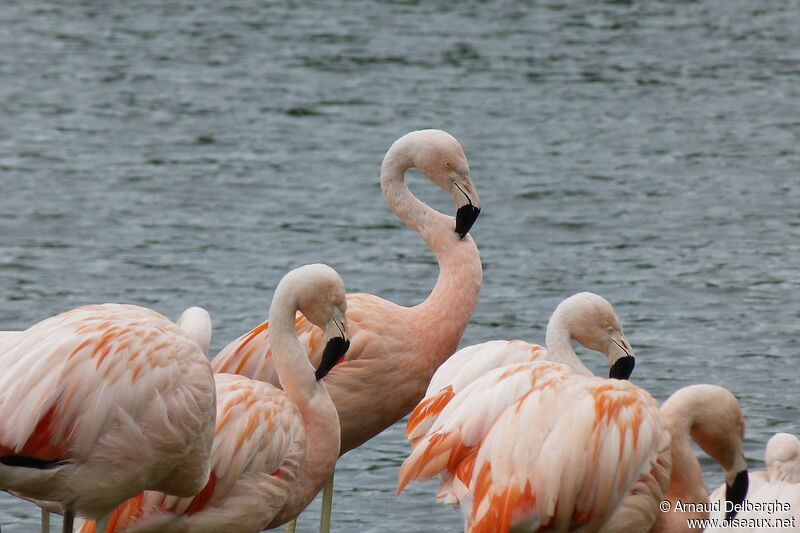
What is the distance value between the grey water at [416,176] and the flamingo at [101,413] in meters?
1.94

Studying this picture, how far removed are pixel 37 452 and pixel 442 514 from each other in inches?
102

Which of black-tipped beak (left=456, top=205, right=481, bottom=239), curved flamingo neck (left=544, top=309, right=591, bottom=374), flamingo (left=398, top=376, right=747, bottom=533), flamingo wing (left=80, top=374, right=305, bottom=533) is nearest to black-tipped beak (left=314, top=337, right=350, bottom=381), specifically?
flamingo wing (left=80, top=374, right=305, bottom=533)

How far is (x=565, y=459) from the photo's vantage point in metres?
4.79

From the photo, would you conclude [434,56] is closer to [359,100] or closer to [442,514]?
[359,100]

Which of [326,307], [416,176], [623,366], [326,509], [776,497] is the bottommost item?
[416,176]

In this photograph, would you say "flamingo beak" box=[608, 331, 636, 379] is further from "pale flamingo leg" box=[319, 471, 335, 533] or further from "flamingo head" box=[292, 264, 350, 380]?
"pale flamingo leg" box=[319, 471, 335, 533]

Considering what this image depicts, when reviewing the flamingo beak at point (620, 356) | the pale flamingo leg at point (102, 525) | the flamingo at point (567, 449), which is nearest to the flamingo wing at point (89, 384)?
the pale flamingo leg at point (102, 525)

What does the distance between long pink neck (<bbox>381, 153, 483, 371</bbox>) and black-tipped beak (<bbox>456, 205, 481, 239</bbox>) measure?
37 millimetres

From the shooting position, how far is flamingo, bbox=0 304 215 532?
15.6 ft

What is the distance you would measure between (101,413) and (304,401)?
0.93m

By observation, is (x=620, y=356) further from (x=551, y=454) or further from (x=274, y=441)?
(x=274, y=441)

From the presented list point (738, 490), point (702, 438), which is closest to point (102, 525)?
point (702, 438)

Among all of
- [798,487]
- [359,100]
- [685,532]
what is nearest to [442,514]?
[685,532]

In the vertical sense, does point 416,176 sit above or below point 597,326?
below
